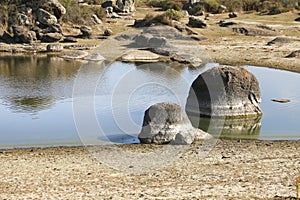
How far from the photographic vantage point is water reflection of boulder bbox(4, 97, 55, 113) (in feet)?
71.4

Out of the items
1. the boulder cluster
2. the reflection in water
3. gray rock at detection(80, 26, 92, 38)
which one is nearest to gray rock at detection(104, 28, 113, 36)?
gray rock at detection(80, 26, 92, 38)

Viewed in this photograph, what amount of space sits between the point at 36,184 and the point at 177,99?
1207cm

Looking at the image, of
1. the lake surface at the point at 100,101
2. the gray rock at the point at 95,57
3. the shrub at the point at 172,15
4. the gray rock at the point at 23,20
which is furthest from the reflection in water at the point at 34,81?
the shrub at the point at 172,15

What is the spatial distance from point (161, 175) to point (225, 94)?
26.6 ft

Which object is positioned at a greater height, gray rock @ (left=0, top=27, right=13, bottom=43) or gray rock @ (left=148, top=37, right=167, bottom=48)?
gray rock @ (left=148, top=37, right=167, bottom=48)

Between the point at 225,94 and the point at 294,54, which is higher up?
the point at 225,94

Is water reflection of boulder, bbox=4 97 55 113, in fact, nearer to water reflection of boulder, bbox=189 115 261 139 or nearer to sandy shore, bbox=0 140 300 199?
sandy shore, bbox=0 140 300 199

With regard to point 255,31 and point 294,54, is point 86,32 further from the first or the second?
point 294,54

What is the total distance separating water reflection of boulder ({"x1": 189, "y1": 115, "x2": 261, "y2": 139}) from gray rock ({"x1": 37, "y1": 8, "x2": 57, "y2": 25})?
93.7 feet

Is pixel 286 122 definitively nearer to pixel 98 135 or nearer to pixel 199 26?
pixel 98 135

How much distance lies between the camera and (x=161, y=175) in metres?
13.0

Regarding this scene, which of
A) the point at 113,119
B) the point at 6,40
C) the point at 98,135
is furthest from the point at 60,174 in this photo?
the point at 6,40

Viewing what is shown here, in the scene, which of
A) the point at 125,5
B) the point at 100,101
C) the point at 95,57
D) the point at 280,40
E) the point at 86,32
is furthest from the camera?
the point at 125,5

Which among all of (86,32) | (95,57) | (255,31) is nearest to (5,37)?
(86,32)
